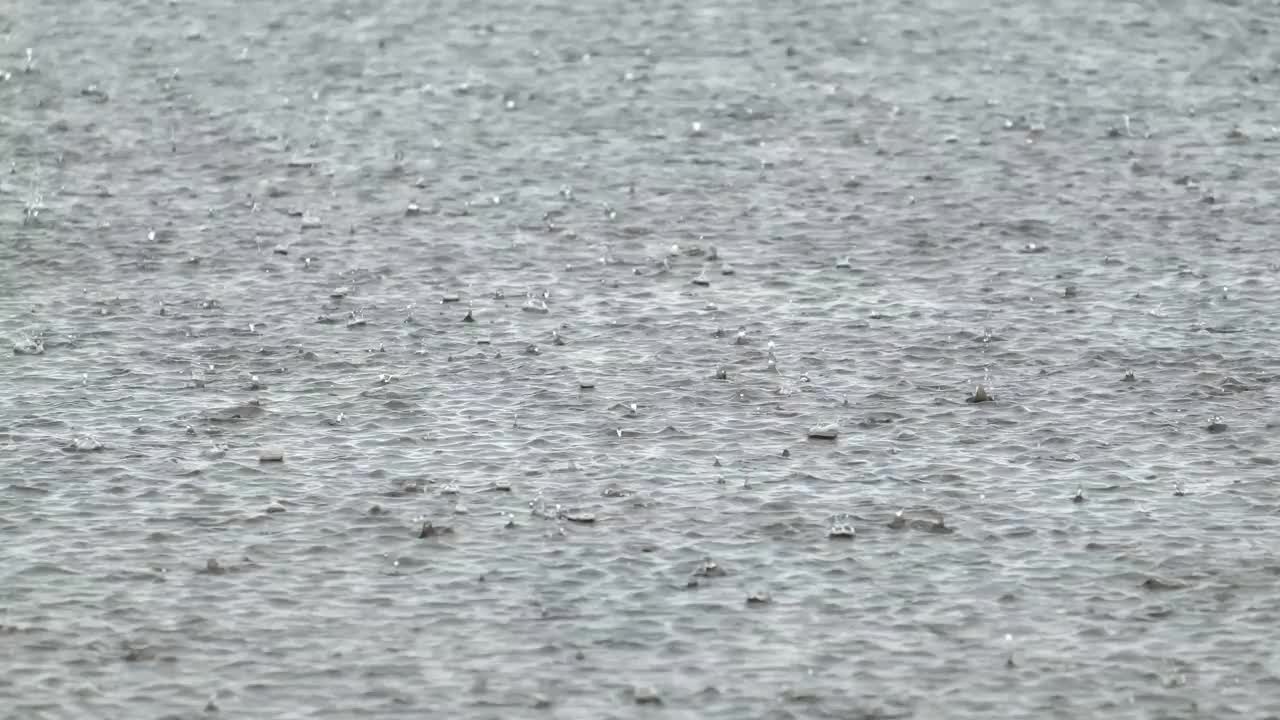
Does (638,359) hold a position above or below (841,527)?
below

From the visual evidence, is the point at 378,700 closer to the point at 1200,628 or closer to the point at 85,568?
the point at 85,568

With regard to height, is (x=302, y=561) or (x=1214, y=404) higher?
(x=302, y=561)

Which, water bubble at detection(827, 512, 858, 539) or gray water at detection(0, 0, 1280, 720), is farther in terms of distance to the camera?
water bubble at detection(827, 512, 858, 539)

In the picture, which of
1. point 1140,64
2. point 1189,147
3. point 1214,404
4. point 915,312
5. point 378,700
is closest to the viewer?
point 378,700

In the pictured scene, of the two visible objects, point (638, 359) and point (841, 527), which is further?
point (638, 359)

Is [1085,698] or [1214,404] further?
[1214,404]

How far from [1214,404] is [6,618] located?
711 cm

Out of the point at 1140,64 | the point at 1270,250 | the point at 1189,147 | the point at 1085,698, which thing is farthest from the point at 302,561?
the point at 1140,64

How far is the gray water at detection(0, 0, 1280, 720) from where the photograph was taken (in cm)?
902

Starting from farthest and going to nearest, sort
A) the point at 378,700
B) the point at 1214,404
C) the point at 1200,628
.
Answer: the point at 1214,404 → the point at 1200,628 → the point at 378,700

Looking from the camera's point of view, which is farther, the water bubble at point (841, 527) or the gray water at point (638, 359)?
the water bubble at point (841, 527)

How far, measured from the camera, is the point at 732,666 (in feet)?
29.0

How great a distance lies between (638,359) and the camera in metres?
12.8

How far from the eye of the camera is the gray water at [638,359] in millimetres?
9023
